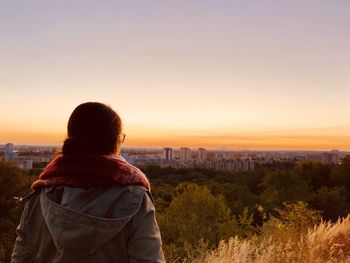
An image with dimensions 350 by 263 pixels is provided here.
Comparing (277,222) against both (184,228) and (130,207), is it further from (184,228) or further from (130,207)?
(184,228)

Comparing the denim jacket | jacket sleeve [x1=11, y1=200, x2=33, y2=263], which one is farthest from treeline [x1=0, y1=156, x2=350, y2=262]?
the denim jacket

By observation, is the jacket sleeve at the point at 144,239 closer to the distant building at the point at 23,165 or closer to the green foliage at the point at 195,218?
the distant building at the point at 23,165

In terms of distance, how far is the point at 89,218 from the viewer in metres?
2.06

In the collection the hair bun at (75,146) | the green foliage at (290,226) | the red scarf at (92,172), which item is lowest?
the green foliage at (290,226)

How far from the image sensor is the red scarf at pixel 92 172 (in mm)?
2119

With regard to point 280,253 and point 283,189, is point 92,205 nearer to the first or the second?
point 280,253

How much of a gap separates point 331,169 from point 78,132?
55.6 m

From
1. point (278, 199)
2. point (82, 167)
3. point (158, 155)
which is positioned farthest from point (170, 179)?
point (82, 167)

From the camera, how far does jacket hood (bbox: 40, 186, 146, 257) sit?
2072 mm

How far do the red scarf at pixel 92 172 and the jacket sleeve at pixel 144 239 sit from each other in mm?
120

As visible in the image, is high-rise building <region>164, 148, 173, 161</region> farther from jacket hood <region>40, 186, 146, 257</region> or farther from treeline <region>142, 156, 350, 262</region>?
jacket hood <region>40, 186, 146, 257</region>

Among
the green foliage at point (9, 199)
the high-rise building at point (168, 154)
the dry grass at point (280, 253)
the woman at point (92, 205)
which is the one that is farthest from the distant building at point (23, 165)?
the high-rise building at point (168, 154)

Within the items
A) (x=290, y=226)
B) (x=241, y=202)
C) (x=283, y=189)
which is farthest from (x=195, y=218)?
(x=290, y=226)

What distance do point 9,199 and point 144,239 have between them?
31610 millimetres
